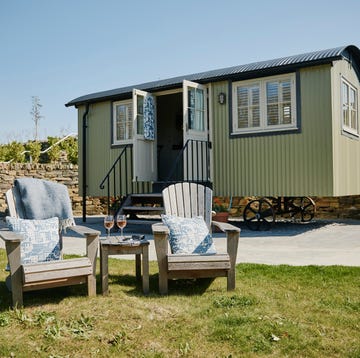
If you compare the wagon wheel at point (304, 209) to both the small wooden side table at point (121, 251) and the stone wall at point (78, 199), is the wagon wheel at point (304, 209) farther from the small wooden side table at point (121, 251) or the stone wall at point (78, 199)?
the small wooden side table at point (121, 251)

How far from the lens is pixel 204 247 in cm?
457

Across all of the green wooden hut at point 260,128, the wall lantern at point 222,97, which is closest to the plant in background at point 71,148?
the green wooden hut at point 260,128

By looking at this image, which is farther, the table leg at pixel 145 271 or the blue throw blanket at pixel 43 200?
the blue throw blanket at pixel 43 200

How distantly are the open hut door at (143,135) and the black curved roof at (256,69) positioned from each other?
426 mm

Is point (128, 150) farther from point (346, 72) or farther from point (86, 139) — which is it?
point (346, 72)

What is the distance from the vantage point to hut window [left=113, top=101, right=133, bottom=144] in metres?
10.8

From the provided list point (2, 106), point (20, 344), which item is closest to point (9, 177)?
point (2, 106)

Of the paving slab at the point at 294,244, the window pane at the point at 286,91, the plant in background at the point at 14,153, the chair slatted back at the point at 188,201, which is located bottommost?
the paving slab at the point at 294,244

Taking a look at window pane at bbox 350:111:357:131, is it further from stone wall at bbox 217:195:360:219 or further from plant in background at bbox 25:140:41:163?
plant in background at bbox 25:140:41:163

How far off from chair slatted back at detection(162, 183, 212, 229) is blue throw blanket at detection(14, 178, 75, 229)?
1043 millimetres

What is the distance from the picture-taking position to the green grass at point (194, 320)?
2.81 metres

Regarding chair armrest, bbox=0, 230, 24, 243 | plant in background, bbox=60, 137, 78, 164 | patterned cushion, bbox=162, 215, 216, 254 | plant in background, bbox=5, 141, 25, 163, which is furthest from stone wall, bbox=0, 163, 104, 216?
chair armrest, bbox=0, 230, 24, 243

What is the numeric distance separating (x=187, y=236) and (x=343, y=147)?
18.5 ft

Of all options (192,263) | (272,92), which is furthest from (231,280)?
(272,92)
